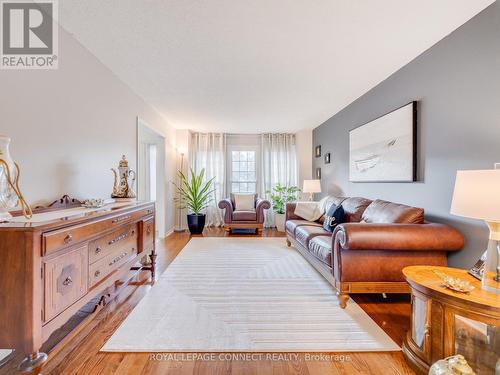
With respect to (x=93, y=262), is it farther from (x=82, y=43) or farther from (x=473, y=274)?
(x=473, y=274)

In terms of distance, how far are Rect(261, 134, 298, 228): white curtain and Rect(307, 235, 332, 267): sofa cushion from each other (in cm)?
327

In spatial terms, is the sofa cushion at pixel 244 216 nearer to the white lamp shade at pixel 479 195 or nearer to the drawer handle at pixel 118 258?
the drawer handle at pixel 118 258

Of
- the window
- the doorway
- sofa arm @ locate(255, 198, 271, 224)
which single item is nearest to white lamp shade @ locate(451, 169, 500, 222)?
sofa arm @ locate(255, 198, 271, 224)

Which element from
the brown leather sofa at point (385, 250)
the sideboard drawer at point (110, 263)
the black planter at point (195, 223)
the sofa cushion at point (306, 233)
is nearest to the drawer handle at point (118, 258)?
the sideboard drawer at point (110, 263)

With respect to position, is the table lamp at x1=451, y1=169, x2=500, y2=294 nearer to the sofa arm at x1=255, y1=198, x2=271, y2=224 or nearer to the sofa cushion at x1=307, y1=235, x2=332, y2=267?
the sofa cushion at x1=307, y1=235, x2=332, y2=267

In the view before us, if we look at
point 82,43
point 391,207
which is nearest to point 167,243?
point 82,43

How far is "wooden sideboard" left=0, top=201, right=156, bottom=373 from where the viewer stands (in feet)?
3.60

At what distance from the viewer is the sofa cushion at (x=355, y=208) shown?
3070 millimetres

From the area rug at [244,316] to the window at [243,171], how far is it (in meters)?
3.28

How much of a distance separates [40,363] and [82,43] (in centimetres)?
248

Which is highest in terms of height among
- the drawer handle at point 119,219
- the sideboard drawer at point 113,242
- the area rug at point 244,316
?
the drawer handle at point 119,219

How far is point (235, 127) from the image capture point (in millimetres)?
5488

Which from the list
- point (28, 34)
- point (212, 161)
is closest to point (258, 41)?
point (28, 34)

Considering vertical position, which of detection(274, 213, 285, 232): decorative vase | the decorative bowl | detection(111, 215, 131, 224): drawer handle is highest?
detection(111, 215, 131, 224): drawer handle
